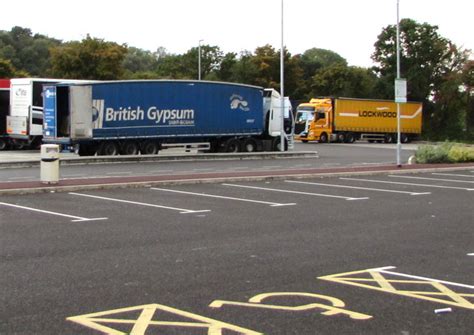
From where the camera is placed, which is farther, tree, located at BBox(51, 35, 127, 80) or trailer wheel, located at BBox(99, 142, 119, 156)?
tree, located at BBox(51, 35, 127, 80)

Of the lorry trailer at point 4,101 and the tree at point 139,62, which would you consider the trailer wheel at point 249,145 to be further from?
the tree at point 139,62

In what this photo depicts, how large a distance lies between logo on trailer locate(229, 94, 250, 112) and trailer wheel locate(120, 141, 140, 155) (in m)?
5.80

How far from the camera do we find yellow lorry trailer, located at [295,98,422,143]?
2095 inches

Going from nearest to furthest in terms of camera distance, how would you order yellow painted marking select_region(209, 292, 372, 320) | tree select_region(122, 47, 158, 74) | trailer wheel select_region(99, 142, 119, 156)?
yellow painted marking select_region(209, 292, 372, 320) → trailer wheel select_region(99, 142, 119, 156) → tree select_region(122, 47, 158, 74)

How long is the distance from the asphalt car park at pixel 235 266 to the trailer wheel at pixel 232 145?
761 inches

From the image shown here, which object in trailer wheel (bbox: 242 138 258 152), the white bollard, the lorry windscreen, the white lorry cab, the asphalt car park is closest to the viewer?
the asphalt car park

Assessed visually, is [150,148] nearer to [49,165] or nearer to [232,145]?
[232,145]

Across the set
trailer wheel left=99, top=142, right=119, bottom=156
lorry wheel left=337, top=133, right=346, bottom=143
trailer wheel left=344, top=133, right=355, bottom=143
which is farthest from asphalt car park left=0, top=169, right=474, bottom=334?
trailer wheel left=344, top=133, right=355, bottom=143

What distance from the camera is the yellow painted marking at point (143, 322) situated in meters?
5.14

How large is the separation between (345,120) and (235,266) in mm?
47356

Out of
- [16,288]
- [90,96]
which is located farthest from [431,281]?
[90,96]

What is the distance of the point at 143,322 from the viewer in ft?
17.5

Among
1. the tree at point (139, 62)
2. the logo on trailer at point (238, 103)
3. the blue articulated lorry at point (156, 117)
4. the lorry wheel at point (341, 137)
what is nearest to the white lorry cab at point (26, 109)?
the blue articulated lorry at point (156, 117)

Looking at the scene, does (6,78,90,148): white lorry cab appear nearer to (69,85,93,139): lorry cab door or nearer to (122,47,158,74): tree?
(69,85,93,139): lorry cab door
